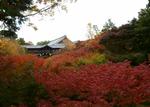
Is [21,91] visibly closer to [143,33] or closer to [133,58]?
[133,58]

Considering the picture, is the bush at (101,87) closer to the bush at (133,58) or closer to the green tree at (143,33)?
the bush at (133,58)

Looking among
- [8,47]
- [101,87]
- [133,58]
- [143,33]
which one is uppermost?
[8,47]

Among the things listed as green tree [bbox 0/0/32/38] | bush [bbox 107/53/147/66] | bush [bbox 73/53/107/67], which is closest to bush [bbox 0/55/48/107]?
green tree [bbox 0/0/32/38]

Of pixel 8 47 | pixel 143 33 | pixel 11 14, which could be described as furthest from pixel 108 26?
pixel 11 14

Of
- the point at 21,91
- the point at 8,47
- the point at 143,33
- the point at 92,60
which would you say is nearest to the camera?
the point at 21,91

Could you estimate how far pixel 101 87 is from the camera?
476 inches

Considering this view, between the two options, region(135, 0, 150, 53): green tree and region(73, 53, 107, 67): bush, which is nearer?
region(73, 53, 107, 67): bush

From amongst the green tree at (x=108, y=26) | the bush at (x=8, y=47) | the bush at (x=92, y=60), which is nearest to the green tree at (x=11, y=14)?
the bush at (x=92, y=60)

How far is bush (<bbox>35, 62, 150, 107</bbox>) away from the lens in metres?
11.7

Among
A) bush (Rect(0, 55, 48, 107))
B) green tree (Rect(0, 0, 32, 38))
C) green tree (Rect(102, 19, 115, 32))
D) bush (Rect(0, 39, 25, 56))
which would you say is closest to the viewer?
bush (Rect(0, 55, 48, 107))

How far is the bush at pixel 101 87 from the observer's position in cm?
1173

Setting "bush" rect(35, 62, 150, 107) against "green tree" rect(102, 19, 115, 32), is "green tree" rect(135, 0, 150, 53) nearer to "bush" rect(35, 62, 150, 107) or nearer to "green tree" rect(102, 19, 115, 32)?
"bush" rect(35, 62, 150, 107)

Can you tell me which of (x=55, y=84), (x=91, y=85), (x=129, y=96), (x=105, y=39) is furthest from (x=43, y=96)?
(x=105, y=39)

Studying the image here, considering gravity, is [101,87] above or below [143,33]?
below
